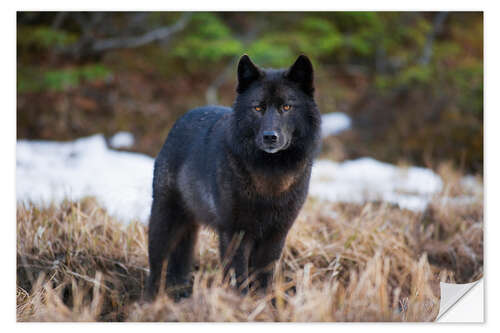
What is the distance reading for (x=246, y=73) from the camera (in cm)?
306

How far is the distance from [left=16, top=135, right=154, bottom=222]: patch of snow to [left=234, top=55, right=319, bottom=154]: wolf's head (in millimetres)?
1504

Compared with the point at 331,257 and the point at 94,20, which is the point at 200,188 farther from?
the point at 94,20

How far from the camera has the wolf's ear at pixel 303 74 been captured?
298 centimetres

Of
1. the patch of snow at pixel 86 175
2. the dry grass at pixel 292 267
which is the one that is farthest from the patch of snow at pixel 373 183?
the patch of snow at pixel 86 175

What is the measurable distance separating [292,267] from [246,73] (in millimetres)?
1646

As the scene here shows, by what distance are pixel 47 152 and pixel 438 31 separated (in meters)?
6.40

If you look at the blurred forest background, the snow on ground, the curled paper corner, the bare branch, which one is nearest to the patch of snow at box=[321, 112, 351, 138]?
the blurred forest background

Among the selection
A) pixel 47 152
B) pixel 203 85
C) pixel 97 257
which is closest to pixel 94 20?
pixel 47 152

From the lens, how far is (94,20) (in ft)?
19.7

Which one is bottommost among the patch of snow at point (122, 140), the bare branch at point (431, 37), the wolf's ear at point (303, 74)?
the patch of snow at point (122, 140)

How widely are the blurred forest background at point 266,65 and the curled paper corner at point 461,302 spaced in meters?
3.31

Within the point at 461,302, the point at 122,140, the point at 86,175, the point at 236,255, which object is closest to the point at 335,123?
the point at 122,140
